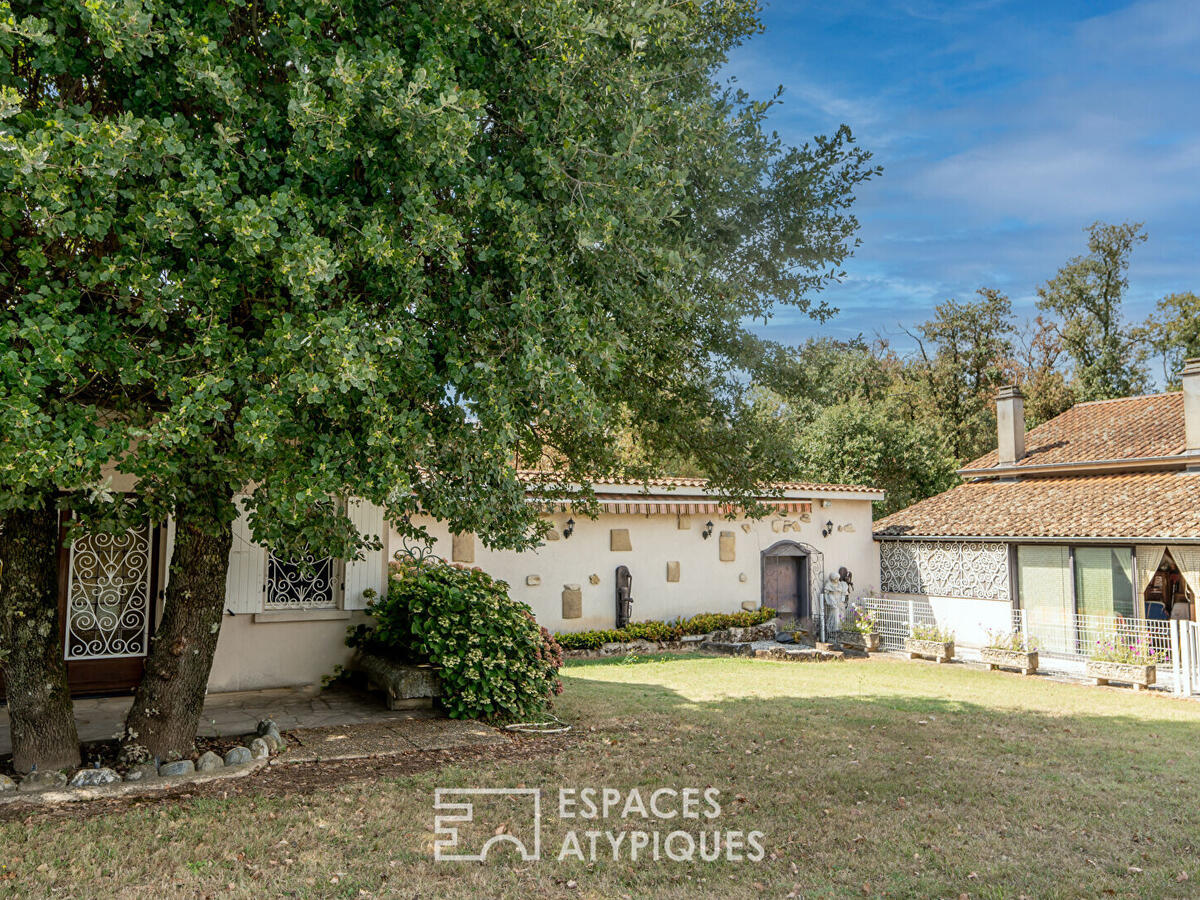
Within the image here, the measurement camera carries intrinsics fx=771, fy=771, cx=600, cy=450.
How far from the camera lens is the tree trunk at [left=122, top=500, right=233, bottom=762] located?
6.20 m

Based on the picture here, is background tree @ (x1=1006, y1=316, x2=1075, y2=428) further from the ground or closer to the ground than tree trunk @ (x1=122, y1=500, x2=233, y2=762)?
further from the ground

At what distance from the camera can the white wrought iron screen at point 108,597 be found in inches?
327

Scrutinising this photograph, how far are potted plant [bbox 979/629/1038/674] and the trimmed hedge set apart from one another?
429cm

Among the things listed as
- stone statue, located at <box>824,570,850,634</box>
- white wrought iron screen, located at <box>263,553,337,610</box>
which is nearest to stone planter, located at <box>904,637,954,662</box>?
stone statue, located at <box>824,570,850,634</box>

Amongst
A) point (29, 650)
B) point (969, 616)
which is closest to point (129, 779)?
point (29, 650)

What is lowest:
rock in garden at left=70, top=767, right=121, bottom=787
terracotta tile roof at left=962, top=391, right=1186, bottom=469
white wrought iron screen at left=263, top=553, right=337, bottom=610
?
rock in garden at left=70, top=767, right=121, bottom=787

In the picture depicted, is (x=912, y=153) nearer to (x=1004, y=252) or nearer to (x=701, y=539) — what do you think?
(x=701, y=539)

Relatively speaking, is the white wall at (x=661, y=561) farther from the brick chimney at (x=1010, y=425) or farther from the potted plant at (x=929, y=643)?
the brick chimney at (x=1010, y=425)

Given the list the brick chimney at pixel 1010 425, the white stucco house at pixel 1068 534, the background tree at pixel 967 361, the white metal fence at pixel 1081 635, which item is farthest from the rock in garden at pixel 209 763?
the background tree at pixel 967 361

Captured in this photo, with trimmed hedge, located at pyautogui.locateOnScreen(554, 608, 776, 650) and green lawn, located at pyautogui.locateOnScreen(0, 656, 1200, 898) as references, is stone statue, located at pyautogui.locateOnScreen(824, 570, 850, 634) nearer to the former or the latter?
trimmed hedge, located at pyautogui.locateOnScreen(554, 608, 776, 650)

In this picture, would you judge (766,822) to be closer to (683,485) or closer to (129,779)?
(129,779)

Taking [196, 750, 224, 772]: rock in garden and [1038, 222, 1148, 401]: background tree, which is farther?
[1038, 222, 1148, 401]: background tree

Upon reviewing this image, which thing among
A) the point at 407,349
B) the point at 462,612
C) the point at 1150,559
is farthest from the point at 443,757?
the point at 1150,559

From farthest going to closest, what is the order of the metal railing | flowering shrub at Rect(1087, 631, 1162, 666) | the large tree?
the metal railing → flowering shrub at Rect(1087, 631, 1162, 666) → the large tree
